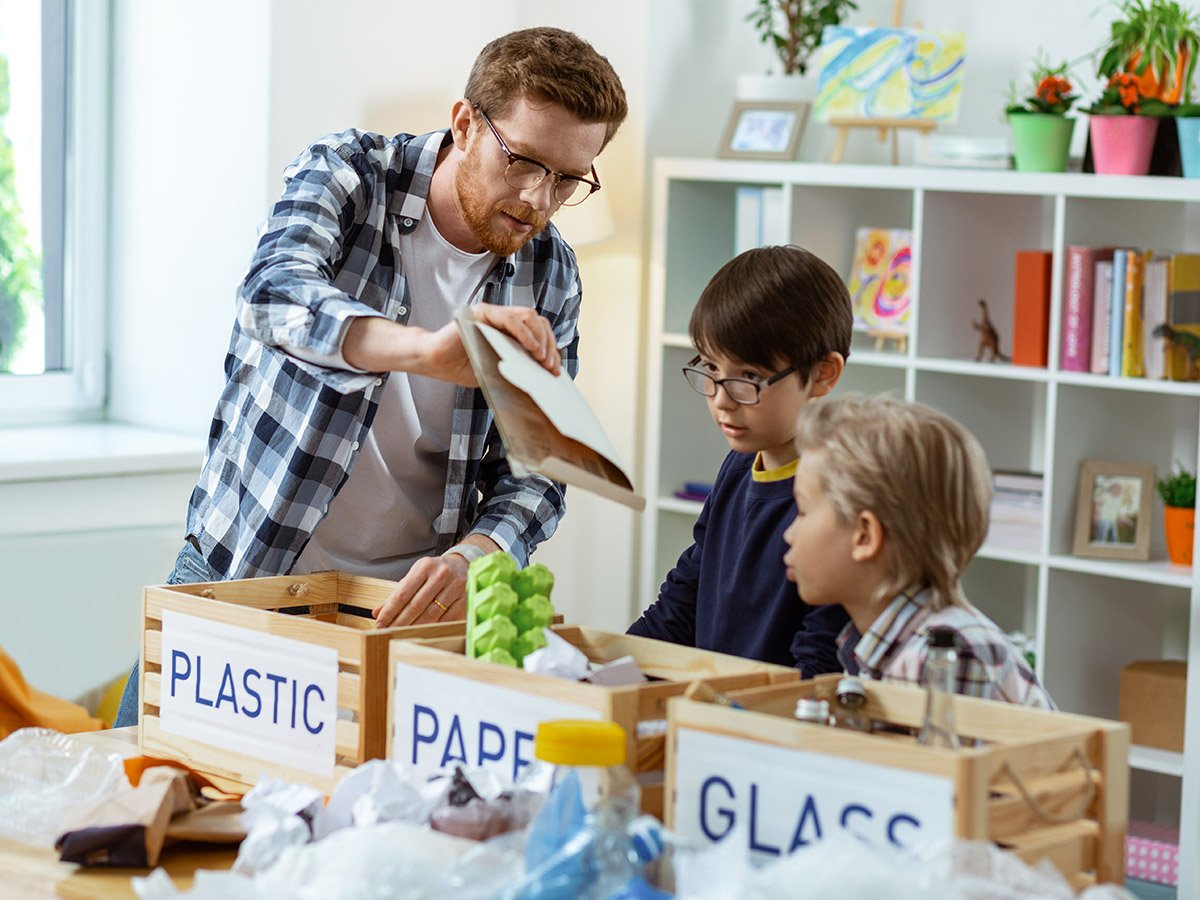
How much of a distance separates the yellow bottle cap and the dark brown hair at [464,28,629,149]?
0.92 m

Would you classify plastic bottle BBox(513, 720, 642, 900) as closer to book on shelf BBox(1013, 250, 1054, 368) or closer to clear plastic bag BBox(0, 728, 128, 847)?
clear plastic bag BBox(0, 728, 128, 847)

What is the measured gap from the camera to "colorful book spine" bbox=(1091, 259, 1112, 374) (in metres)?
3.46

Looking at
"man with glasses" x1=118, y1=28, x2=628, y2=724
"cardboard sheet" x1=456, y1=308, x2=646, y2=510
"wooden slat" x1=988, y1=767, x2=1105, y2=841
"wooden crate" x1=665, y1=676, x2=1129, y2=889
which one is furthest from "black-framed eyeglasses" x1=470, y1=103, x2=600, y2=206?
"wooden slat" x1=988, y1=767, x2=1105, y2=841

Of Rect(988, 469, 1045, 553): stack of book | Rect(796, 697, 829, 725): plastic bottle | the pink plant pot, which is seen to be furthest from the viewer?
Rect(988, 469, 1045, 553): stack of book

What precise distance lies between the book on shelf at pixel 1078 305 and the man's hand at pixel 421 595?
Result: 2.20m

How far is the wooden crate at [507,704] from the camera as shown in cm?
123

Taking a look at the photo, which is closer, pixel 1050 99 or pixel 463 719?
pixel 463 719

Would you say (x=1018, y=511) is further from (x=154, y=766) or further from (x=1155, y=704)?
(x=154, y=766)

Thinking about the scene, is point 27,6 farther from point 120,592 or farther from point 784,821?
point 784,821

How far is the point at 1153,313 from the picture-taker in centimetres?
341

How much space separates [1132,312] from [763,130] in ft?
3.43

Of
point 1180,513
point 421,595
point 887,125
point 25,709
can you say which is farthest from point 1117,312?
point 25,709

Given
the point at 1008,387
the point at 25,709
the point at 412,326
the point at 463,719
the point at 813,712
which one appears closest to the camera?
the point at 813,712

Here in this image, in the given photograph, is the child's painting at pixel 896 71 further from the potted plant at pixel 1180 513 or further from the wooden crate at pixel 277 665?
the wooden crate at pixel 277 665
